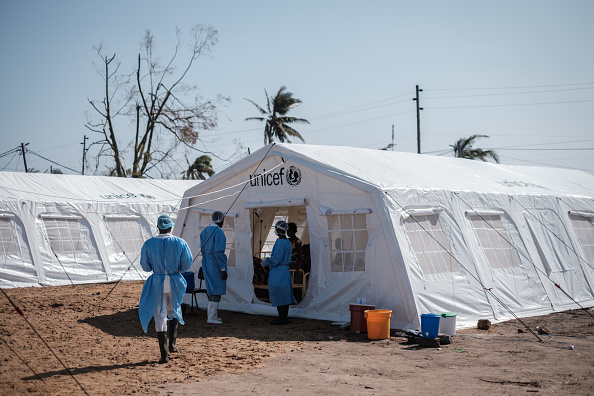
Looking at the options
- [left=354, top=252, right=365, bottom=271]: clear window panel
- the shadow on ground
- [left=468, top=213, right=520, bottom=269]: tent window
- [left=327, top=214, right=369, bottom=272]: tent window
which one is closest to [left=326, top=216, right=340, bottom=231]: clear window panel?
[left=327, top=214, right=369, bottom=272]: tent window

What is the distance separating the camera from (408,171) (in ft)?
35.8

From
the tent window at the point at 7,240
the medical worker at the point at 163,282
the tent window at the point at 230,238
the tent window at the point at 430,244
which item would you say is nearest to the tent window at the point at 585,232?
the tent window at the point at 430,244

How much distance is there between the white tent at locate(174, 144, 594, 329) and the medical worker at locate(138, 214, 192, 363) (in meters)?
3.18

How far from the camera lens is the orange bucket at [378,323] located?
8.25 meters

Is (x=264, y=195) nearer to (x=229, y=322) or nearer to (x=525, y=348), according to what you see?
(x=229, y=322)

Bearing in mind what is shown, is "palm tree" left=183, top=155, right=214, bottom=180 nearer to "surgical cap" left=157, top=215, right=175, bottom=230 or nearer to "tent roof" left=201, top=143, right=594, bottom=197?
"tent roof" left=201, top=143, right=594, bottom=197

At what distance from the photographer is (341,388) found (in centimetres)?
570

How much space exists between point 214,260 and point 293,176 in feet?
6.10

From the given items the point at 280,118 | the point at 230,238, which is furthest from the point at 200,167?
the point at 230,238

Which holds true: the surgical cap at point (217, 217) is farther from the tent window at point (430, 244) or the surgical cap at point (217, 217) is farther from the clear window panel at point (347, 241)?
the tent window at point (430, 244)

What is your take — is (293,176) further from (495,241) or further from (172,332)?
(172,332)

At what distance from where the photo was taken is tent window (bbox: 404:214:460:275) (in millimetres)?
9188

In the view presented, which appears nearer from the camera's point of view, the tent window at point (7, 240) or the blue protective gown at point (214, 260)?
the blue protective gown at point (214, 260)

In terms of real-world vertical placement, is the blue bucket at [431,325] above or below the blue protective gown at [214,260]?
below
